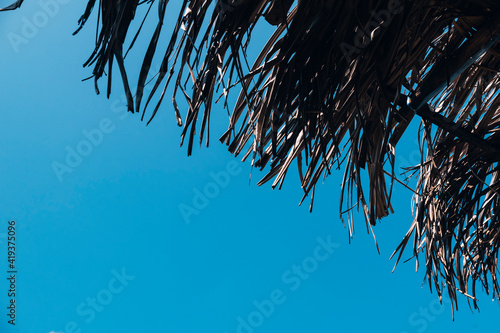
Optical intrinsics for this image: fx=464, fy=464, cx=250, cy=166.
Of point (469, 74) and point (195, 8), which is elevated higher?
point (195, 8)

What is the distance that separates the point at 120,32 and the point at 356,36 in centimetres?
49

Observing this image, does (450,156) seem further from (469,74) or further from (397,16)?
(397,16)

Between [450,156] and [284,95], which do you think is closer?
[284,95]

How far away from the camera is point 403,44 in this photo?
3.18ft

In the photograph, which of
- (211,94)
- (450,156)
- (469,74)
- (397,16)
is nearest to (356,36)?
(397,16)

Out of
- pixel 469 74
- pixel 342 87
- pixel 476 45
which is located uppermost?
pixel 342 87

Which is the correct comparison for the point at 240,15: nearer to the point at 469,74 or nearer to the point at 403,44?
the point at 403,44

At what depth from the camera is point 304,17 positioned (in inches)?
36.1

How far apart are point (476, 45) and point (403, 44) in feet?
0.46

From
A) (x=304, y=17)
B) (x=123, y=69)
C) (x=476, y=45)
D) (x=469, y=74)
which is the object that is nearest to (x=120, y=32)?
(x=123, y=69)

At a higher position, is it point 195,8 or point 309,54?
point 195,8

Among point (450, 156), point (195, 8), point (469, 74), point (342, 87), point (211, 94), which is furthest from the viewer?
point (450, 156)

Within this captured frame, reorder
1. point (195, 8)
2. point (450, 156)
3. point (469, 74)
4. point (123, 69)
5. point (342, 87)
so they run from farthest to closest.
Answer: point (450, 156) → point (469, 74) → point (342, 87) → point (195, 8) → point (123, 69)

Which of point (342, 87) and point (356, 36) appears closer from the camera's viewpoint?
point (356, 36)
